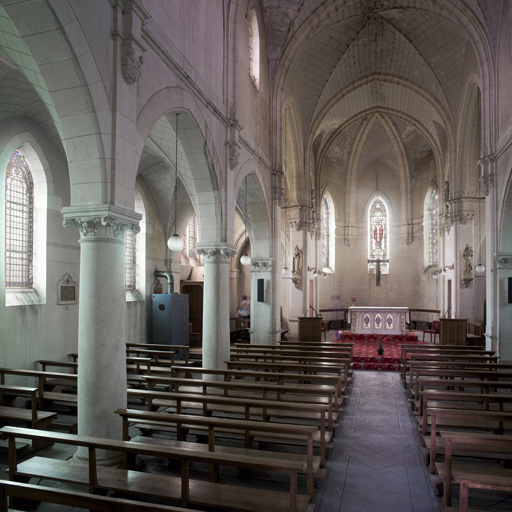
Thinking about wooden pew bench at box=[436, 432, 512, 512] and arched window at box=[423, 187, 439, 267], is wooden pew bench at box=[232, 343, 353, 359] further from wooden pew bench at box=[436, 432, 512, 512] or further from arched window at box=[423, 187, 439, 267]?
arched window at box=[423, 187, 439, 267]

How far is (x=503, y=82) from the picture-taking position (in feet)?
42.0

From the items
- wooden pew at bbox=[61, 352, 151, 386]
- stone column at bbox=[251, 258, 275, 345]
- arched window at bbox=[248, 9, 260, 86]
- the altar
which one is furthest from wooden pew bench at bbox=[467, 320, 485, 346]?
wooden pew at bbox=[61, 352, 151, 386]

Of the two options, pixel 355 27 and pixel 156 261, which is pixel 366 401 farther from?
pixel 355 27

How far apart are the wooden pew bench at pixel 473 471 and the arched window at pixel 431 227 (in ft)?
73.0

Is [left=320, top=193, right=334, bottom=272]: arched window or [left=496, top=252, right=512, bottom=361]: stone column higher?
[left=320, top=193, right=334, bottom=272]: arched window

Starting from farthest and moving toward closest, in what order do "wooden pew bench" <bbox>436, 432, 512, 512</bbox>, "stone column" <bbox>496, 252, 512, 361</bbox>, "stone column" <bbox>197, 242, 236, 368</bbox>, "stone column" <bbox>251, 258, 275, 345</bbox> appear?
"stone column" <bbox>251, 258, 275, 345</bbox> < "stone column" <bbox>496, 252, 512, 361</bbox> < "stone column" <bbox>197, 242, 236, 368</bbox> < "wooden pew bench" <bbox>436, 432, 512, 512</bbox>

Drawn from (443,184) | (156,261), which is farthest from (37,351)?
(443,184)

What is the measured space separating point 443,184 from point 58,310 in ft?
63.5

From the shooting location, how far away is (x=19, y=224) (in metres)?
10.9

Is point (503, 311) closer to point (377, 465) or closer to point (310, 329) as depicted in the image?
point (310, 329)

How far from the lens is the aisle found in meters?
5.37

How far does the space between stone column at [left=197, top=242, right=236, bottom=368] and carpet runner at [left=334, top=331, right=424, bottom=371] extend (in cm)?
601

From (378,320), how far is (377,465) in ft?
45.7

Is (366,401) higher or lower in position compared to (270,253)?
lower
